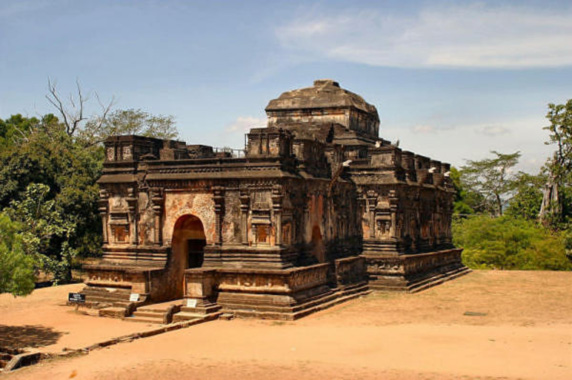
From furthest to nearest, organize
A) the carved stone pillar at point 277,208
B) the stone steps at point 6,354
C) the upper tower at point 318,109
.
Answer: the upper tower at point 318,109, the carved stone pillar at point 277,208, the stone steps at point 6,354

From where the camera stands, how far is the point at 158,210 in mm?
19250

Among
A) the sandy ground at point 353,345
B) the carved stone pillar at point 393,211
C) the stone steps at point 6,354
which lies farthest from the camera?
the carved stone pillar at point 393,211

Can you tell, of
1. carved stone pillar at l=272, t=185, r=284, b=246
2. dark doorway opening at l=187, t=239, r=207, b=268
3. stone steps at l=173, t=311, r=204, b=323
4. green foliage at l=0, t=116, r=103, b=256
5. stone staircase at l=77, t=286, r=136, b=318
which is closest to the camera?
stone steps at l=173, t=311, r=204, b=323

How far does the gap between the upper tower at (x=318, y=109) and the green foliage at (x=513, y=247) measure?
10830 mm

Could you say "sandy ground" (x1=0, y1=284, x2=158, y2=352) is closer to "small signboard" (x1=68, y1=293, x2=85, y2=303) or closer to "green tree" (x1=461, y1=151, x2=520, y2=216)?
"small signboard" (x1=68, y1=293, x2=85, y2=303)

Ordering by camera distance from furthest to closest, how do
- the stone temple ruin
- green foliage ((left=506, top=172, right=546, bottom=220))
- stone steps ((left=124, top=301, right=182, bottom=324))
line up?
green foliage ((left=506, top=172, right=546, bottom=220))
the stone temple ruin
stone steps ((left=124, top=301, right=182, bottom=324))

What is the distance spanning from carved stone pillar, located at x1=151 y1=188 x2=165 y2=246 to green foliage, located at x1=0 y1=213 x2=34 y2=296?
485 cm

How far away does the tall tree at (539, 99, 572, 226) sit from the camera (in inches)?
1462

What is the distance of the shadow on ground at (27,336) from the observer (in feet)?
47.2

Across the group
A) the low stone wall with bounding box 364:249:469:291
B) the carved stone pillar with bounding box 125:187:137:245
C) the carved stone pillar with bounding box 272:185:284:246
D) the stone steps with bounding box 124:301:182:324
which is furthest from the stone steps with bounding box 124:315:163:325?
the low stone wall with bounding box 364:249:469:291

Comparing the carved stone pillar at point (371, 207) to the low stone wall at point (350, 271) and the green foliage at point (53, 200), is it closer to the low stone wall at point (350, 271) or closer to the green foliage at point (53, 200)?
the low stone wall at point (350, 271)

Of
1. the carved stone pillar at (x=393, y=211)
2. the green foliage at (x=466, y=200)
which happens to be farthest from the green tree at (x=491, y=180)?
the carved stone pillar at (x=393, y=211)

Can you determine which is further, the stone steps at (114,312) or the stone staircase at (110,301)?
the stone staircase at (110,301)

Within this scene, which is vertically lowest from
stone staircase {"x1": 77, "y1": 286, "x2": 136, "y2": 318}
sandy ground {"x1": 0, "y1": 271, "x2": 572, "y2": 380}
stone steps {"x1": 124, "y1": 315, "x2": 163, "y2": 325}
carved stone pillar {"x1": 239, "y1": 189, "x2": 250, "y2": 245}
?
sandy ground {"x1": 0, "y1": 271, "x2": 572, "y2": 380}
